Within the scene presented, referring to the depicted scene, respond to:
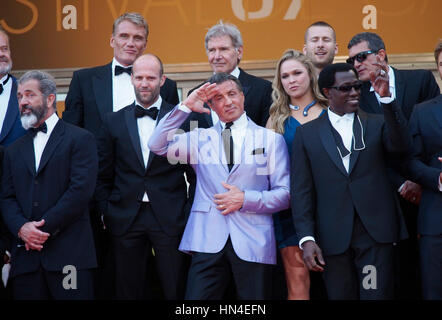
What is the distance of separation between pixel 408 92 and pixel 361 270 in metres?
1.56

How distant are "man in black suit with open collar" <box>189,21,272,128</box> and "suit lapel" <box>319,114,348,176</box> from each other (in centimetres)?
86

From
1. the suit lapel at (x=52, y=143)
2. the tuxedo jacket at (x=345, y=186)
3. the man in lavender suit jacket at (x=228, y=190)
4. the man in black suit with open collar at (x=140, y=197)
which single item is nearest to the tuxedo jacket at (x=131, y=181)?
the man in black suit with open collar at (x=140, y=197)

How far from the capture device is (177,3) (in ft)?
26.2

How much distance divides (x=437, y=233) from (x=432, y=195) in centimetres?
26

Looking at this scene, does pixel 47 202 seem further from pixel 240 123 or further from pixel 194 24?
pixel 194 24

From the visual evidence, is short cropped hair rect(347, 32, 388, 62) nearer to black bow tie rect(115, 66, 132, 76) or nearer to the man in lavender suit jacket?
the man in lavender suit jacket

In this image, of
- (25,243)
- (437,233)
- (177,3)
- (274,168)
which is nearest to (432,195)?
(437,233)

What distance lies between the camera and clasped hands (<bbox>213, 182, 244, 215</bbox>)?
463cm

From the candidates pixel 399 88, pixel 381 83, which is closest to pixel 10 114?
pixel 381 83

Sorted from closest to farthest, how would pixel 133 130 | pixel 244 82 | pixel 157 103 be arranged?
1. pixel 133 130
2. pixel 157 103
3. pixel 244 82

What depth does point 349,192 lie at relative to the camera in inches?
179

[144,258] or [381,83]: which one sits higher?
[381,83]

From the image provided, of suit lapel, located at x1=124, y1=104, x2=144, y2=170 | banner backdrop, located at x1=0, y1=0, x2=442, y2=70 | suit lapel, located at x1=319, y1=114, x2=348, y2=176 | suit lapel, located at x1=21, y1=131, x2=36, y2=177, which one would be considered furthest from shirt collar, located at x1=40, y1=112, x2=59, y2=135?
banner backdrop, located at x1=0, y1=0, x2=442, y2=70

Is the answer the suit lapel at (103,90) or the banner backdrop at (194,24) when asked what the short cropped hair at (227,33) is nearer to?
the suit lapel at (103,90)
